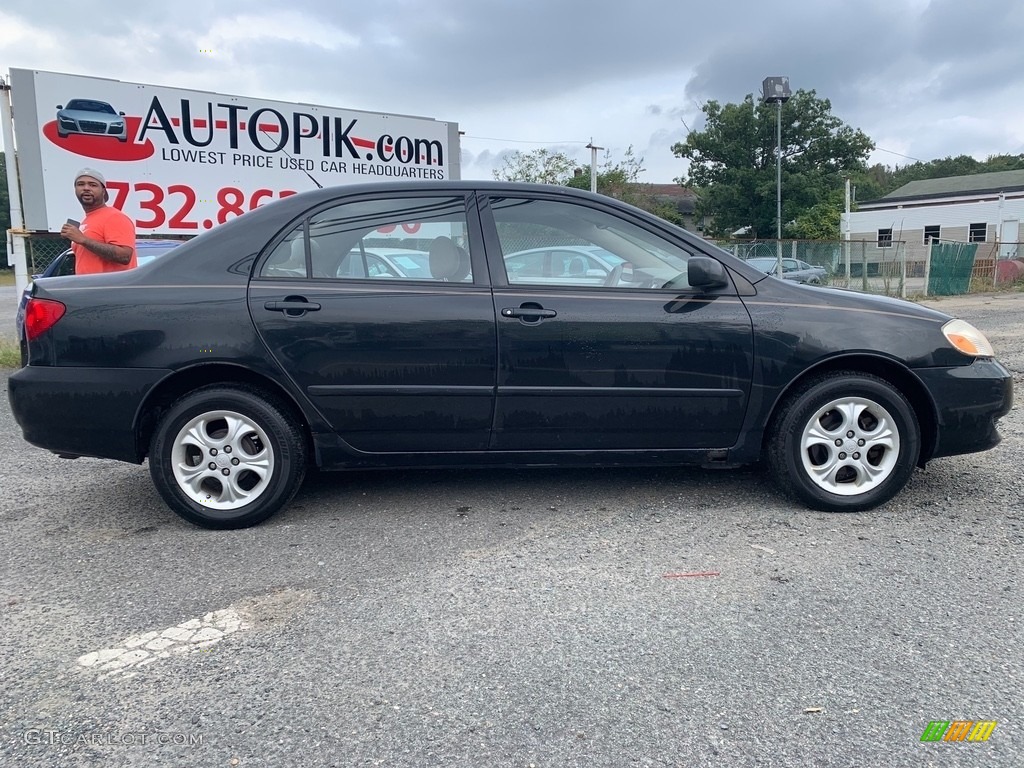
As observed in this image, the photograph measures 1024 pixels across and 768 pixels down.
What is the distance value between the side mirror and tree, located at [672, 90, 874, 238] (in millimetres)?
41661

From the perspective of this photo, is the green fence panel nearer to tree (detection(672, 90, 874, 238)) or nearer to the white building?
the white building

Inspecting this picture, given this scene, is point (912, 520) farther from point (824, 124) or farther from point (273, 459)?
point (824, 124)

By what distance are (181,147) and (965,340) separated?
831cm

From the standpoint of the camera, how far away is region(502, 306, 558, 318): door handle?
3.68m

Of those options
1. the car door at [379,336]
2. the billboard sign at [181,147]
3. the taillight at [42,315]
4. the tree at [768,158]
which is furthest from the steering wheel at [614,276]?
the tree at [768,158]

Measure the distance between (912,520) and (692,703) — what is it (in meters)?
2.06

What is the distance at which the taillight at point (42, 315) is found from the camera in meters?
3.57

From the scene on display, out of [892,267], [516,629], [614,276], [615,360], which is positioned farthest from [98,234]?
Result: [892,267]

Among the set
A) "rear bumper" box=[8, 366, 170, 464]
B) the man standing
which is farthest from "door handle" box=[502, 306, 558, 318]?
the man standing

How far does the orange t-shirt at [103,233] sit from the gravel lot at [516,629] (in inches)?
81.7

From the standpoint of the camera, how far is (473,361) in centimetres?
367

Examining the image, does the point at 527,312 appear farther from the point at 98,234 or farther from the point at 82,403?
the point at 98,234

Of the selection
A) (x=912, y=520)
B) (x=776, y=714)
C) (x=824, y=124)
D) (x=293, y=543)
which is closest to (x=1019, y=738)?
(x=776, y=714)

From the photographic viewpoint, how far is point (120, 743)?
6.97ft
